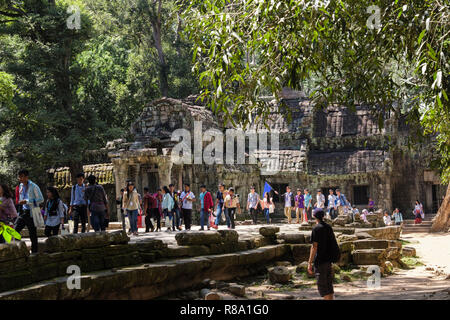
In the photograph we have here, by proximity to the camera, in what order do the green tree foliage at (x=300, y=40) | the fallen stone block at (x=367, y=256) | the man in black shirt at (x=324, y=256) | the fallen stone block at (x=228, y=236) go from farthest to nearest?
the fallen stone block at (x=367, y=256)
the fallen stone block at (x=228, y=236)
the green tree foliage at (x=300, y=40)
the man in black shirt at (x=324, y=256)

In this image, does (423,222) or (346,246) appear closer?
(346,246)

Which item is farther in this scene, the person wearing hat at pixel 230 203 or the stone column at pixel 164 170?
the stone column at pixel 164 170

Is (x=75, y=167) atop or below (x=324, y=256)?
atop

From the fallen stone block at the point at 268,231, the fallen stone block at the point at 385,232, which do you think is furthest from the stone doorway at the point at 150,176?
the fallen stone block at the point at 268,231

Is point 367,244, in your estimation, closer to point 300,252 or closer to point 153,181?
point 300,252

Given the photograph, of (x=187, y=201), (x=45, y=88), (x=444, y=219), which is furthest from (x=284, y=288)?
(x=45, y=88)

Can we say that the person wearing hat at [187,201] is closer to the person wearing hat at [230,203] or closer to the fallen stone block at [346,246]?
the person wearing hat at [230,203]

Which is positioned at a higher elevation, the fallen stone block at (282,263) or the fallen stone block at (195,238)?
the fallen stone block at (195,238)

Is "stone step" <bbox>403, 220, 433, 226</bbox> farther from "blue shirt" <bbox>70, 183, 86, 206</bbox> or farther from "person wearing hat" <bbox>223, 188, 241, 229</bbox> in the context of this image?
"blue shirt" <bbox>70, 183, 86, 206</bbox>

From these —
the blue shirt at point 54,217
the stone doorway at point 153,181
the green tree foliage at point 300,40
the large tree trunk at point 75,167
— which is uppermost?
the green tree foliage at point 300,40

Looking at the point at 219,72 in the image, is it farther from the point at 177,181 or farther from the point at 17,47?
the point at 17,47

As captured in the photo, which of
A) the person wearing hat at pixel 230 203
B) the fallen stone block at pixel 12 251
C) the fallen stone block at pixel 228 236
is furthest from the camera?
the person wearing hat at pixel 230 203

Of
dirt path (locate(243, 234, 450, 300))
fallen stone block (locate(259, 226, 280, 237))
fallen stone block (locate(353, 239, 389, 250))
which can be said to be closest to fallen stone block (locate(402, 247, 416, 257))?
dirt path (locate(243, 234, 450, 300))

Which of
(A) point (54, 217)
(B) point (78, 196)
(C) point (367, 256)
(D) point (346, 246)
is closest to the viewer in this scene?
(A) point (54, 217)
